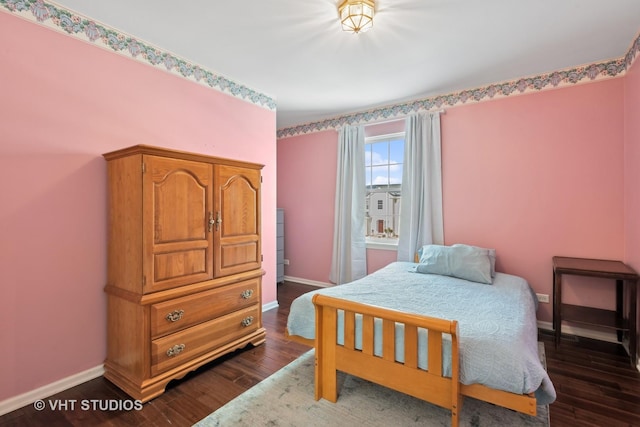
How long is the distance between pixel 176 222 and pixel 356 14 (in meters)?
1.87

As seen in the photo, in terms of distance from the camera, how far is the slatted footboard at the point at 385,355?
150 centimetres

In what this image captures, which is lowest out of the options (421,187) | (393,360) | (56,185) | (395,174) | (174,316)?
(393,360)

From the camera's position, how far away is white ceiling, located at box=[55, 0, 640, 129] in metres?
1.97

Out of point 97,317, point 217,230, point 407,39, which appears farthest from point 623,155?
point 97,317

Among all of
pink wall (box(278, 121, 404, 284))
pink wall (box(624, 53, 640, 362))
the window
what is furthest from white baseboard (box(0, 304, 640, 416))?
pink wall (box(278, 121, 404, 284))

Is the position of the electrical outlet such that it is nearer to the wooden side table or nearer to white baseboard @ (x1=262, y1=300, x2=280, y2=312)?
the wooden side table

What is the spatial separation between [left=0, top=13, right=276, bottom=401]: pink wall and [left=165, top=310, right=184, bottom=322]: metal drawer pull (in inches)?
24.3

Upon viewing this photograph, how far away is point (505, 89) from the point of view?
312cm

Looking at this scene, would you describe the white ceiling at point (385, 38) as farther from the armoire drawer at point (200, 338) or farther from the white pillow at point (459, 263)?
the armoire drawer at point (200, 338)

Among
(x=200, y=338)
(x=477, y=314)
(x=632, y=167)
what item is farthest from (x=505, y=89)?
(x=200, y=338)

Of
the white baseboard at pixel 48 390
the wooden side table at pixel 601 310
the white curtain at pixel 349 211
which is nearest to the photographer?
the white baseboard at pixel 48 390

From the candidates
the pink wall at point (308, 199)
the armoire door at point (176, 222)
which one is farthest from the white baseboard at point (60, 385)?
the pink wall at point (308, 199)

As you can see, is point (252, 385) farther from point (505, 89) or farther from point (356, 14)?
point (505, 89)

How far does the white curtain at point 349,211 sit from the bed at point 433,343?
1.71 metres
